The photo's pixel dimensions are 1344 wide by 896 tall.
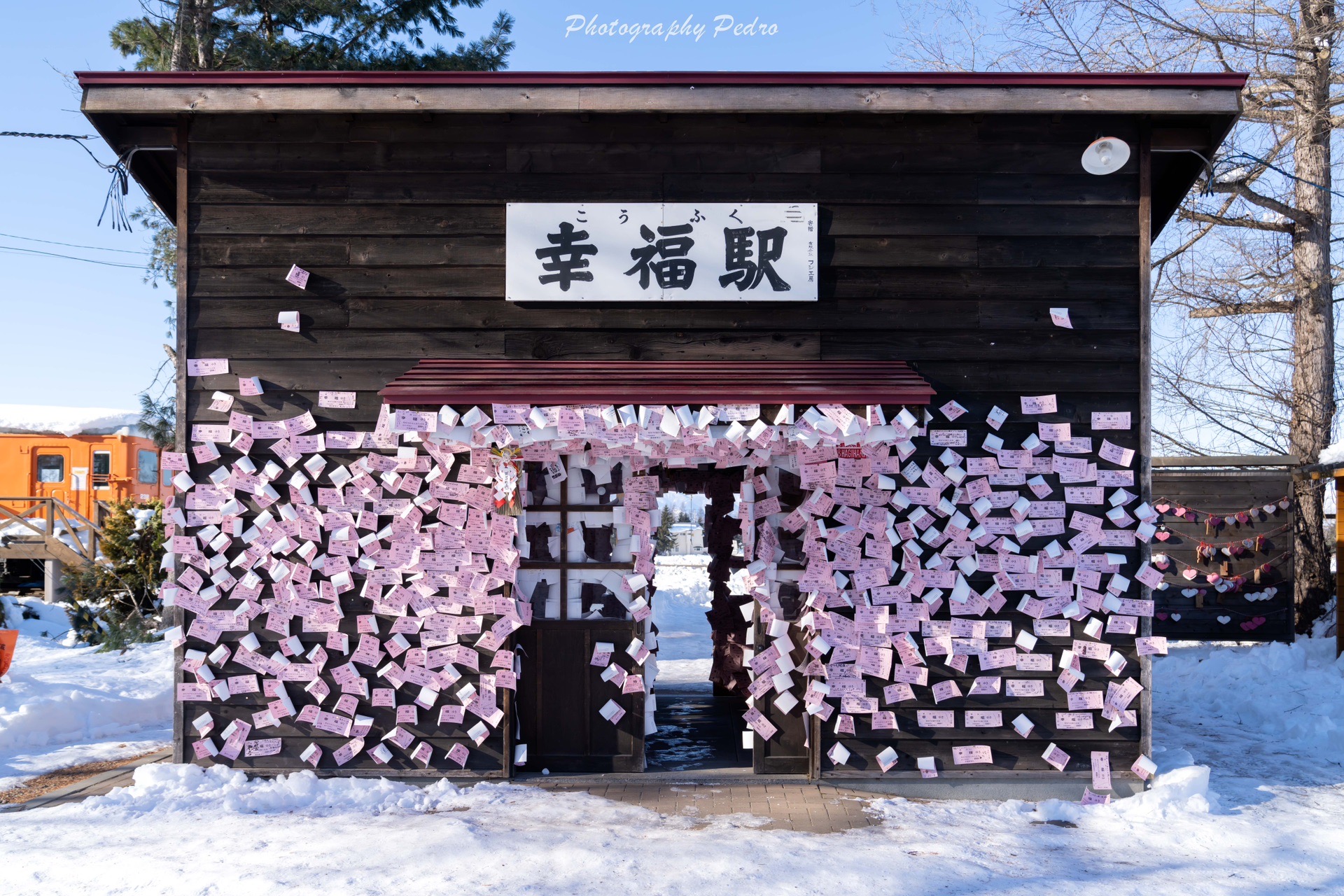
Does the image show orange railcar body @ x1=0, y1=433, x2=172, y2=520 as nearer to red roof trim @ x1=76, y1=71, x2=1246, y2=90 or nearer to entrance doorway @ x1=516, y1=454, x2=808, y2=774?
red roof trim @ x1=76, y1=71, x2=1246, y2=90

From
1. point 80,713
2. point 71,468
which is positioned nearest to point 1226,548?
point 80,713

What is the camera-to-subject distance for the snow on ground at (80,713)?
6.82m

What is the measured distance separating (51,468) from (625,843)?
18.1m

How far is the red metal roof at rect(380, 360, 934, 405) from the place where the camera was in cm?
523

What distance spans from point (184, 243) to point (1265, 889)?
722 centimetres

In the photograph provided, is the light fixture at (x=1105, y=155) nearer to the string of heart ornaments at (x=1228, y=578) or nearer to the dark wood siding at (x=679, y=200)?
the dark wood siding at (x=679, y=200)

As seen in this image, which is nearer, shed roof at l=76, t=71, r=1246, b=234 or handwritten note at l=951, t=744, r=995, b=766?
shed roof at l=76, t=71, r=1246, b=234

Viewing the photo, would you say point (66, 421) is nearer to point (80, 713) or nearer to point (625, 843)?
point (80, 713)

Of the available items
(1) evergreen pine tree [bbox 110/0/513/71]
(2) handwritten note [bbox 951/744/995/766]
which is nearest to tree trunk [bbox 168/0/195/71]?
(1) evergreen pine tree [bbox 110/0/513/71]

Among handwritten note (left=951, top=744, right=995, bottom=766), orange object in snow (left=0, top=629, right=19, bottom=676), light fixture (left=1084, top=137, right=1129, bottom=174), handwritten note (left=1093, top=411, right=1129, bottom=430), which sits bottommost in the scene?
handwritten note (left=951, top=744, right=995, bottom=766)

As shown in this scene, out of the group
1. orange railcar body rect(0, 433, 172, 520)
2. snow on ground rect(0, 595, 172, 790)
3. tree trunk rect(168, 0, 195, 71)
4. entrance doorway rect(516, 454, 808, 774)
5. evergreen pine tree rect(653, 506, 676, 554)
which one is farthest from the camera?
evergreen pine tree rect(653, 506, 676, 554)

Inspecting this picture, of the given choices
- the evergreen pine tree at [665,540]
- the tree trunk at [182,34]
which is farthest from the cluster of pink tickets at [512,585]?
the evergreen pine tree at [665,540]

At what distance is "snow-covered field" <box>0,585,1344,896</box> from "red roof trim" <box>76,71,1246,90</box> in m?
4.37

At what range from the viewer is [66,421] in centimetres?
1856
